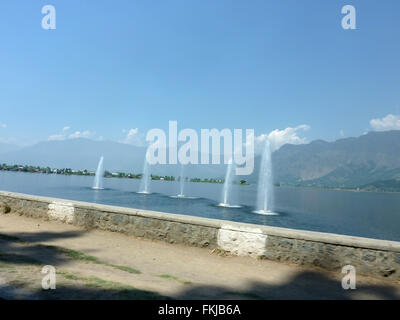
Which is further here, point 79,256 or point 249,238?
point 249,238

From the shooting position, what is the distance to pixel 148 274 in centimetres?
644

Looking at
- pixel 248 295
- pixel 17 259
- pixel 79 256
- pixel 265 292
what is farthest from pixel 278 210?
pixel 17 259

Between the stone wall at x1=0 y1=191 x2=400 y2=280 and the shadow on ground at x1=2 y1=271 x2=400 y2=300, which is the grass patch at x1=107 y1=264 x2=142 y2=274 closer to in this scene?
the shadow on ground at x1=2 y1=271 x2=400 y2=300

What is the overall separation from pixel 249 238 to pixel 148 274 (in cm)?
294

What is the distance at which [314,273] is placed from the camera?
7.05 meters

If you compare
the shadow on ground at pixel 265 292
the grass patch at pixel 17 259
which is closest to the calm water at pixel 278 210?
the shadow on ground at pixel 265 292

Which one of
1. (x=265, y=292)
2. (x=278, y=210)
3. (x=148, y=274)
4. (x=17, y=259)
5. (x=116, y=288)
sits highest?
(x=116, y=288)

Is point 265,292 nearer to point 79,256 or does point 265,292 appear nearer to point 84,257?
point 84,257

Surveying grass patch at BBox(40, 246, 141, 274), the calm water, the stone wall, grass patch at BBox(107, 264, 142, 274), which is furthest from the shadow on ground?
the calm water

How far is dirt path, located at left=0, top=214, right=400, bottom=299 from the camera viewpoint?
16.1 ft

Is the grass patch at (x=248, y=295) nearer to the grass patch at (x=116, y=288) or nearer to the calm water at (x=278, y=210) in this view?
the grass patch at (x=116, y=288)

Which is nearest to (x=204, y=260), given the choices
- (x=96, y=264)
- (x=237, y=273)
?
(x=237, y=273)

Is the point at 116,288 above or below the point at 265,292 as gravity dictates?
above
